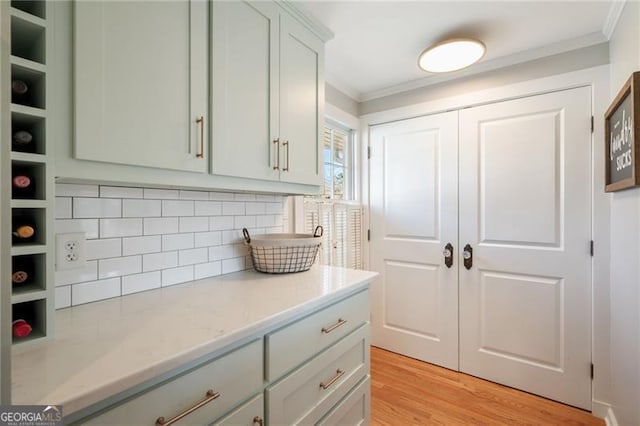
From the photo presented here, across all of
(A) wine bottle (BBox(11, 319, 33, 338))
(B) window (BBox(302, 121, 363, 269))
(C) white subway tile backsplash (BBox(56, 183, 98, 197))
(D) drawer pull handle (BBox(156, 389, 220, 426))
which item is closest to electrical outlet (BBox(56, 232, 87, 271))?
(C) white subway tile backsplash (BBox(56, 183, 98, 197))

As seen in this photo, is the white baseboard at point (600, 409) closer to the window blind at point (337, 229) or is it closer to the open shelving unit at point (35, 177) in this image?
the window blind at point (337, 229)

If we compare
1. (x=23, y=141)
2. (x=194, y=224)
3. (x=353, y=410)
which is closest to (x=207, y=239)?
(x=194, y=224)

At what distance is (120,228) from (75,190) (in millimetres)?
192

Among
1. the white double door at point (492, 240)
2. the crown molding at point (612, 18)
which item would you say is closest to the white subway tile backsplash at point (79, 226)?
the white double door at point (492, 240)

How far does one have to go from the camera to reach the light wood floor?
173 centimetres

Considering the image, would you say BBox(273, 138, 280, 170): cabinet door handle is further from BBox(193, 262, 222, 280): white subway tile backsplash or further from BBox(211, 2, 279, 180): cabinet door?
BBox(193, 262, 222, 280): white subway tile backsplash

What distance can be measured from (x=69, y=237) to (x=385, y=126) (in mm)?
2254

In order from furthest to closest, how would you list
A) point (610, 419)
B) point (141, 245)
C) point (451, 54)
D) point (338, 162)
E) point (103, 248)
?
point (338, 162) < point (451, 54) < point (610, 419) < point (141, 245) < point (103, 248)

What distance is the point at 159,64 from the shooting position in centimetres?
96

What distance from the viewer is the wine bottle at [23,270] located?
750 mm

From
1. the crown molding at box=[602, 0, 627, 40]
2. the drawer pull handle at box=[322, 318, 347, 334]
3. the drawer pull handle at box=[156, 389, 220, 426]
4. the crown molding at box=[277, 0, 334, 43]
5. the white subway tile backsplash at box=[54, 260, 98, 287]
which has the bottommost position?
the drawer pull handle at box=[156, 389, 220, 426]

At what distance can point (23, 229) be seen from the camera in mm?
727

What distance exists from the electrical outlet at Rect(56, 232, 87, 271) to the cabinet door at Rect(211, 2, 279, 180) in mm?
497

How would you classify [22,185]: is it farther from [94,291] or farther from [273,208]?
[273,208]
